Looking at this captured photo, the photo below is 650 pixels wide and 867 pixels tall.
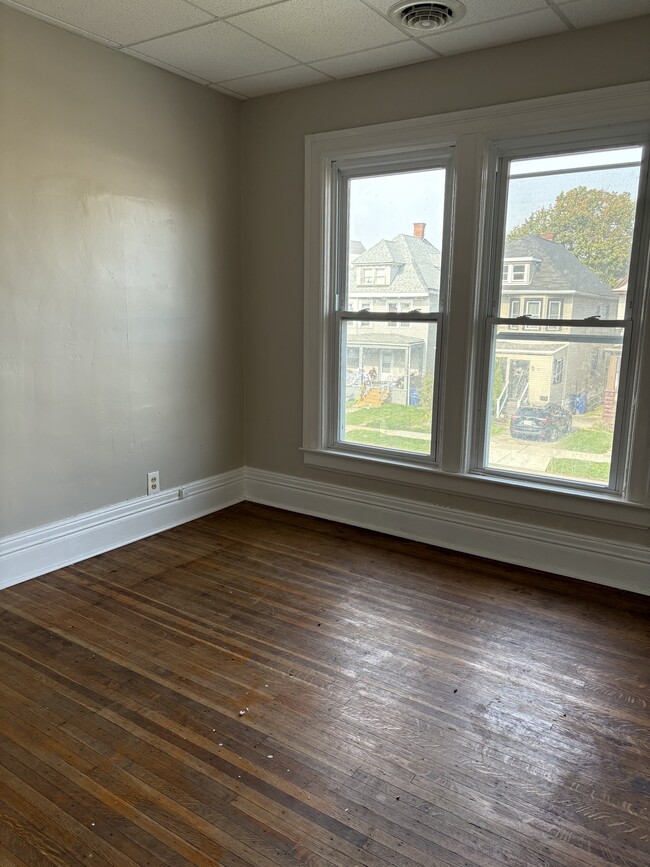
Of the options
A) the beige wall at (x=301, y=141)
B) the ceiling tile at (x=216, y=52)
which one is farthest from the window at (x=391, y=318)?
the ceiling tile at (x=216, y=52)

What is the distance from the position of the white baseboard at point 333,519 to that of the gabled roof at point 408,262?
1.28m

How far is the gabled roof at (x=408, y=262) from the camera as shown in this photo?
145 inches

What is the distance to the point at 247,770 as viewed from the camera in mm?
1948

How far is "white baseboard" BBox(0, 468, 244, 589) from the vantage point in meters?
3.19

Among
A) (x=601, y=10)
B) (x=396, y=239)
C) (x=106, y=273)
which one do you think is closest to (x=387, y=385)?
(x=396, y=239)

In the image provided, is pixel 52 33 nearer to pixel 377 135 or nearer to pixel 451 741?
pixel 377 135

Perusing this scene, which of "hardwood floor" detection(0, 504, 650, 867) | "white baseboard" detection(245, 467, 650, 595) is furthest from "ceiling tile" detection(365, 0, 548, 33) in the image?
"hardwood floor" detection(0, 504, 650, 867)

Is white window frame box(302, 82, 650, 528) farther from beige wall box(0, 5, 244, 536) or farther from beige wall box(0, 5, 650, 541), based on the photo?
beige wall box(0, 5, 244, 536)

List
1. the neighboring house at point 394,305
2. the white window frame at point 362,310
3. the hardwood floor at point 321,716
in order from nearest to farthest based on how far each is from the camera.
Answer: the hardwood floor at point 321,716 < the white window frame at point 362,310 < the neighboring house at point 394,305

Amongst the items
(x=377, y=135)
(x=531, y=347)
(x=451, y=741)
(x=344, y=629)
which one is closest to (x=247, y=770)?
(x=451, y=741)

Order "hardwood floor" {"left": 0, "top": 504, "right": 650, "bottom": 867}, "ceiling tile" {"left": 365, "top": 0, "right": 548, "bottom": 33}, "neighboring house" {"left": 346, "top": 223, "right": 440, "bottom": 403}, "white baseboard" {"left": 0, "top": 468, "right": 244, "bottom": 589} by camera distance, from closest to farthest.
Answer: "hardwood floor" {"left": 0, "top": 504, "right": 650, "bottom": 867}
"ceiling tile" {"left": 365, "top": 0, "right": 548, "bottom": 33}
"white baseboard" {"left": 0, "top": 468, "right": 244, "bottom": 589}
"neighboring house" {"left": 346, "top": 223, "right": 440, "bottom": 403}

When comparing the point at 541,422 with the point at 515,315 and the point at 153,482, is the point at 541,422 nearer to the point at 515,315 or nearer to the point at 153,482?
the point at 515,315

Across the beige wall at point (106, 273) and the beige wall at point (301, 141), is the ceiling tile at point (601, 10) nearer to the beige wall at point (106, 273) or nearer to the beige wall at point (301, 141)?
the beige wall at point (301, 141)

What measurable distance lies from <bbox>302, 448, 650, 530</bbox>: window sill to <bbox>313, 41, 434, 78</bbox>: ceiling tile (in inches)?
87.9
